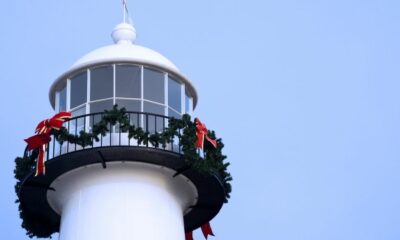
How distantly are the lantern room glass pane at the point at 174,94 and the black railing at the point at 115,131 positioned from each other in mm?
1029

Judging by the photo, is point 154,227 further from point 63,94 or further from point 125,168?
point 63,94

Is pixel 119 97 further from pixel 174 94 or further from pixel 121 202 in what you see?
pixel 121 202

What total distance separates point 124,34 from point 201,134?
15.4 ft

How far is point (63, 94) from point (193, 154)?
14.8ft

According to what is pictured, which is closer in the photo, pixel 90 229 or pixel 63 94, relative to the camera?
pixel 90 229

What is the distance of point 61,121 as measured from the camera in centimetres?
2719

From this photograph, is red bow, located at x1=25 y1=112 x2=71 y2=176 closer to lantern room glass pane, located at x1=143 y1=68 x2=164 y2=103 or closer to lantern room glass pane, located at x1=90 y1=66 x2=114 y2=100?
lantern room glass pane, located at x1=90 y1=66 x2=114 y2=100

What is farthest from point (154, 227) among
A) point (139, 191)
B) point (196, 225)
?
point (196, 225)

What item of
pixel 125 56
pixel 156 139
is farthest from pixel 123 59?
pixel 156 139

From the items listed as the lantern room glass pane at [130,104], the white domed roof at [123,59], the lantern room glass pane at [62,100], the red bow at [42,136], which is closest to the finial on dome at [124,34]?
the white domed roof at [123,59]

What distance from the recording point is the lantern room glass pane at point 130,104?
2822 centimetres

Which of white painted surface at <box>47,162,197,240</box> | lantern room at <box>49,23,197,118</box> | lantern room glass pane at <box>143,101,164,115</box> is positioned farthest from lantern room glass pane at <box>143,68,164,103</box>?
white painted surface at <box>47,162,197,240</box>

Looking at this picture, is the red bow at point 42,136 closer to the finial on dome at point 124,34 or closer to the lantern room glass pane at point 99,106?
the lantern room glass pane at point 99,106

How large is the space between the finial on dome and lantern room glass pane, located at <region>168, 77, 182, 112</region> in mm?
2241
